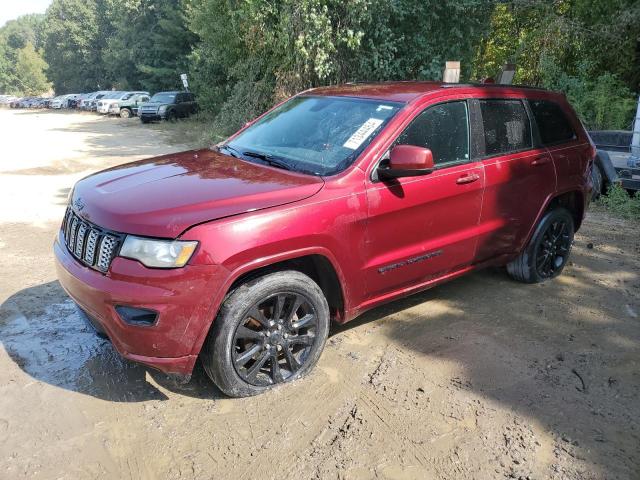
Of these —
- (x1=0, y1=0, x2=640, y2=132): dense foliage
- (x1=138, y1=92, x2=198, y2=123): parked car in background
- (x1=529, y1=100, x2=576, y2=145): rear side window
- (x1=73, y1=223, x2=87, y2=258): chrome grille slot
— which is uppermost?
(x1=0, y1=0, x2=640, y2=132): dense foliage

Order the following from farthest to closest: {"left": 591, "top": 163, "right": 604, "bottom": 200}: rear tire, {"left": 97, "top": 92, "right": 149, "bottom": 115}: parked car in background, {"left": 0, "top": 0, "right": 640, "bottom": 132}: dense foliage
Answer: {"left": 97, "top": 92, "right": 149, "bottom": 115}: parked car in background, {"left": 0, "top": 0, "right": 640, "bottom": 132}: dense foliage, {"left": 591, "top": 163, "right": 604, "bottom": 200}: rear tire

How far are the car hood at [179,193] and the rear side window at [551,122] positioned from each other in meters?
2.36

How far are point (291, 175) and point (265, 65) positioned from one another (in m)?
14.3

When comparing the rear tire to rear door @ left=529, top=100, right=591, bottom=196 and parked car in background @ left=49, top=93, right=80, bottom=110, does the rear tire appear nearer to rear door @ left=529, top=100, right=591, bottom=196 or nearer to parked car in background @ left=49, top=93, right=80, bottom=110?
rear door @ left=529, top=100, right=591, bottom=196

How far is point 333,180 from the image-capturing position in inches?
126

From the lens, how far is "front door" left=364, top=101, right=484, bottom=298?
135 inches

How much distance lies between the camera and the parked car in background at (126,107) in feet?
104

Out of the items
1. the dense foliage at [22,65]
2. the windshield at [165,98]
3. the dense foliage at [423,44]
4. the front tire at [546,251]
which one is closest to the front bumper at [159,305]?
the front tire at [546,251]

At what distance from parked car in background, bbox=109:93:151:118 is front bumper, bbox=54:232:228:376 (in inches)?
1227

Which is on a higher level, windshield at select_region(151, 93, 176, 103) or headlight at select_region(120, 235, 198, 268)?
headlight at select_region(120, 235, 198, 268)

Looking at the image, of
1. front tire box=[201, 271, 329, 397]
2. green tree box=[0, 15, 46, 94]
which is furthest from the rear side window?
green tree box=[0, 15, 46, 94]

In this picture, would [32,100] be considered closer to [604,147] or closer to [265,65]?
[265,65]

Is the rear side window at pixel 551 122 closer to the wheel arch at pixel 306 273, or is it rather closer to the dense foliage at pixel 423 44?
the wheel arch at pixel 306 273

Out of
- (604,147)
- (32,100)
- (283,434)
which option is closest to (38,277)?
(283,434)
